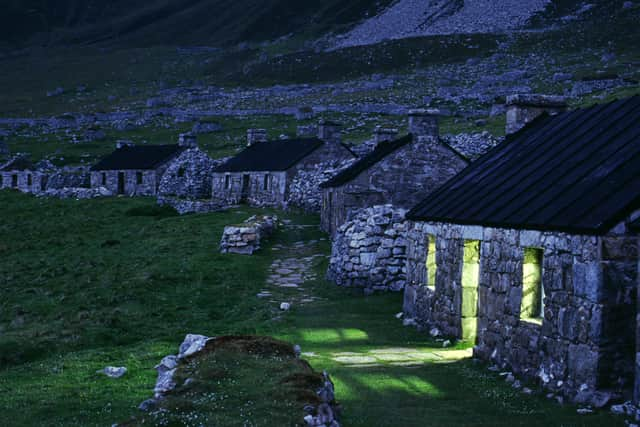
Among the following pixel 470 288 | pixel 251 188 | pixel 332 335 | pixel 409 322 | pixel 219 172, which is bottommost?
pixel 332 335

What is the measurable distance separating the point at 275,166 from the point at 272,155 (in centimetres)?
358

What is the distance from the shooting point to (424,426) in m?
11.1

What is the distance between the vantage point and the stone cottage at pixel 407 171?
36250 millimetres

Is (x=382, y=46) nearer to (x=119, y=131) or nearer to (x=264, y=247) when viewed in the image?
(x=119, y=131)

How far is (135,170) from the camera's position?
229ft

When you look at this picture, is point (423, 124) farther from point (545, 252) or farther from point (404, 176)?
point (545, 252)

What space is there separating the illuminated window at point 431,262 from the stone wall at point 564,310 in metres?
2.54

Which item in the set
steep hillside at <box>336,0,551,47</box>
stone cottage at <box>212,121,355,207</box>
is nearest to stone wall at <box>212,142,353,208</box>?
stone cottage at <box>212,121,355,207</box>

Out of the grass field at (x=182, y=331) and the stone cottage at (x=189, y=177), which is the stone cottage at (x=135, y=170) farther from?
the grass field at (x=182, y=331)

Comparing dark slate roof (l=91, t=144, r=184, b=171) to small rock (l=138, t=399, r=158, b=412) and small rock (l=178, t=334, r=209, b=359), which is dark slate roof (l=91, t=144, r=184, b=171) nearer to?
small rock (l=178, t=334, r=209, b=359)

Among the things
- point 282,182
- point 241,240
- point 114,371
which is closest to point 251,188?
point 282,182

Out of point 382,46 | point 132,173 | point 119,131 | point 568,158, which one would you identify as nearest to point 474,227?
point 568,158

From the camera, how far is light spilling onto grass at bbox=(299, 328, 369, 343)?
61.0 feet

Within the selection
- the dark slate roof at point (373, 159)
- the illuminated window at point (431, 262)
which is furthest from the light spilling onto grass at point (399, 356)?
the dark slate roof at point (373, 159)
